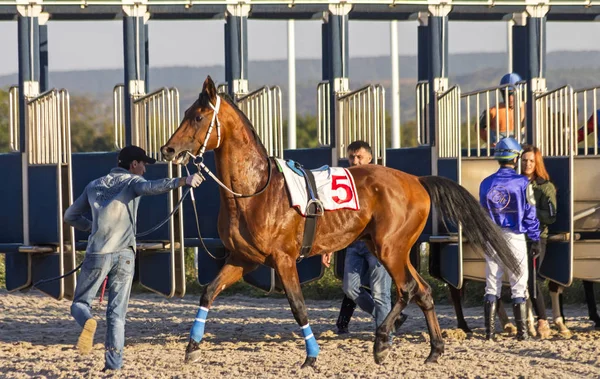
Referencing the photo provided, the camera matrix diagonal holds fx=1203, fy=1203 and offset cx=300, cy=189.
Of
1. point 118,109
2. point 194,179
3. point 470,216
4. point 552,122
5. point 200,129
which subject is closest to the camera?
point 194,179

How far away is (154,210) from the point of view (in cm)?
875

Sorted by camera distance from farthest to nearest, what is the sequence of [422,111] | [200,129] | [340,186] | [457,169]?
[422,111]
[457,169]
[340,186]
[200,129]

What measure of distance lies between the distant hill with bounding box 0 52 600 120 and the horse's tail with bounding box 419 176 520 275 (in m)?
66.3

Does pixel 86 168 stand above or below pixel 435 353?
above

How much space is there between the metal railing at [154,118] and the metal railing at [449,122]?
1.89m

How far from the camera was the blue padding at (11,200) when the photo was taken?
889cm

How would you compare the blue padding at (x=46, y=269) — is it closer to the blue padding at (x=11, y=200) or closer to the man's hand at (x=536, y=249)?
the blue padding at (x=11, y=200)

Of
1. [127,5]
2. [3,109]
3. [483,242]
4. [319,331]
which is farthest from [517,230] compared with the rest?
[3,109]

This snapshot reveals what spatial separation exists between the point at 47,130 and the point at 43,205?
0.55 meters

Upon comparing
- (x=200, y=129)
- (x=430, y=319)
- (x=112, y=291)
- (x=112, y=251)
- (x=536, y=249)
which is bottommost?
(x=430, y=319)

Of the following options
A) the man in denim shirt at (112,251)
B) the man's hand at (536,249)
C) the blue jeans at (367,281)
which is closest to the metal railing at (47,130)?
the man in denim shirt at (112,251)

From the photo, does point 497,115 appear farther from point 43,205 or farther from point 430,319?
point 43,205

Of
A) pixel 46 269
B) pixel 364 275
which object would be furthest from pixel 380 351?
pixel 46 269

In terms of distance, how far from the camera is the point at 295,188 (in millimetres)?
7367
